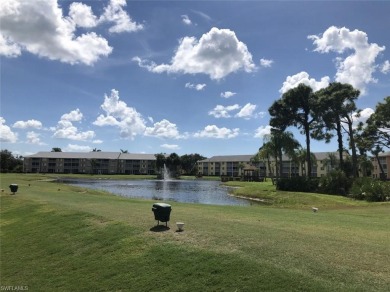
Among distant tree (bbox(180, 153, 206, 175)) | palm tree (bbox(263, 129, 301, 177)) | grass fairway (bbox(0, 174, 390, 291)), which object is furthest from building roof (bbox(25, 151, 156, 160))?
grass fairway (bbox(0, 174, 390, 291))

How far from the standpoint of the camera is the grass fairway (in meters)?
7.67

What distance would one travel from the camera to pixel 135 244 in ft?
35.7

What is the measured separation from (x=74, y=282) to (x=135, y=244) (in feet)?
6.96

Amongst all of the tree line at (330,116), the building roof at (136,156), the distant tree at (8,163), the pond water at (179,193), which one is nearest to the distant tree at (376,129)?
the tree line at (330,116)

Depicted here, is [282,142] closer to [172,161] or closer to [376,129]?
[376,129]

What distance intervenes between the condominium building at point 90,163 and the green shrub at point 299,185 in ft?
385

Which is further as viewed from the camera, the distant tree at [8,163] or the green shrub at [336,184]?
the distant tree at [8,163]

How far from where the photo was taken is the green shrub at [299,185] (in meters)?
43.4

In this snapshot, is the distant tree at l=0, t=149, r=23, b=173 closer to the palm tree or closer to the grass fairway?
the palm tree

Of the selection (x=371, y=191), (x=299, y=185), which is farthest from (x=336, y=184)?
(x=371, y=191)

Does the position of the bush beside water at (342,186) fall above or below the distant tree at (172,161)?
below

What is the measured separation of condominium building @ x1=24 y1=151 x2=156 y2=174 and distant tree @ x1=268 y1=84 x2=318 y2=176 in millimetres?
112786

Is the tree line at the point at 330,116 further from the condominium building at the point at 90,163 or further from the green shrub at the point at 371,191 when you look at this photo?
the condominium building at the point at 90,163

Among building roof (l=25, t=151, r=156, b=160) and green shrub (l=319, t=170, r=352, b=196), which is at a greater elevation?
building roof (l=25, t=151, r=156, b=160)
